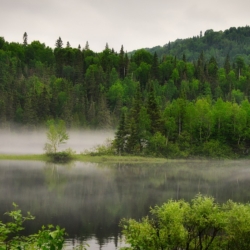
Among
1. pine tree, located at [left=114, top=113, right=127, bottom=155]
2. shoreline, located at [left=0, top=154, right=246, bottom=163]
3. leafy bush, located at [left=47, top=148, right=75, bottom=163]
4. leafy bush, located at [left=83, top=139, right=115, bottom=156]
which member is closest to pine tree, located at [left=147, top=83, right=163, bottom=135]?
pine tree, located at [left=114, top=113, right=127, bottom=155]

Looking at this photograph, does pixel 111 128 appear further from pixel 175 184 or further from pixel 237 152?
pixel 175 184

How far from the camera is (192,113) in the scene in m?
92.5

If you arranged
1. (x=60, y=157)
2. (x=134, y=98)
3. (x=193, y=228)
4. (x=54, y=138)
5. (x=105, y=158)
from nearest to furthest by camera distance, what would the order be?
1. (x=193, y=228)
2. (x=60, y=157)
3. (x=105, y=158)
4. (x=54, y=138)
5. (x=134, y=98)

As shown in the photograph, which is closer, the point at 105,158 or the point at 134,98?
the point at 105,158

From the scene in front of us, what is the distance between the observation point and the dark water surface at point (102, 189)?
34228 millimetres

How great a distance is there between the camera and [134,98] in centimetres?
9869

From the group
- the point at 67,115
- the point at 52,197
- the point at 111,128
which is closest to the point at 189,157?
the point at 111,128

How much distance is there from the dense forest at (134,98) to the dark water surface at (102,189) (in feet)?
26.9

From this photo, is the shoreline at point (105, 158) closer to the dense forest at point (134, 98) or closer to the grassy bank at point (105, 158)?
the grassy bank at point (105, 158)

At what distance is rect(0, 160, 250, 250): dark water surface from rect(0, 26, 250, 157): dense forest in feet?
26.9

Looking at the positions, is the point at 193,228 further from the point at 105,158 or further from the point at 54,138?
the point at 54,138

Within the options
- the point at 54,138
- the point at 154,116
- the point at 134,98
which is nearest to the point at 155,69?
the point at 134,98

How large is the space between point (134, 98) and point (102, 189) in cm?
4856

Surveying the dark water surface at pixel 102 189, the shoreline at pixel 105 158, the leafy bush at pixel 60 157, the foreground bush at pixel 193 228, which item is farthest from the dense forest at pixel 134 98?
the foreground bush at pixel 193 228
